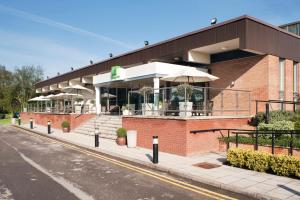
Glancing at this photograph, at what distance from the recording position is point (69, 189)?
7.55 m

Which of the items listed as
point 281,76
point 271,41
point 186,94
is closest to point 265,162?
point 186,94

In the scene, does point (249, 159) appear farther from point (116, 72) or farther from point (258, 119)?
point (116, 72)

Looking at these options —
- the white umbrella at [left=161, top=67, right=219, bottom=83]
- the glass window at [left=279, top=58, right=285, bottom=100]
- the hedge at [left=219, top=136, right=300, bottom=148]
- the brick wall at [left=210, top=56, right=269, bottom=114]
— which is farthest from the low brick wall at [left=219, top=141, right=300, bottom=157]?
the glass window at [left=279, top=58, right=285, bottom=100]

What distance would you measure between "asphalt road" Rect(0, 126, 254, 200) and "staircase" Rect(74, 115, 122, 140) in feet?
24.3

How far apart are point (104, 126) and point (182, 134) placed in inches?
400

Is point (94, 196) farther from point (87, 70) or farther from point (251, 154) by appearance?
point (87, 70)

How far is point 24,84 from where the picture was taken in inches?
2601

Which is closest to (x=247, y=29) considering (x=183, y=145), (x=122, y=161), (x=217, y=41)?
(x=217, y=41)

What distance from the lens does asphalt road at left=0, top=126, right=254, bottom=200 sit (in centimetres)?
704

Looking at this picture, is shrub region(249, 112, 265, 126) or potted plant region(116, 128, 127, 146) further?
potted plant region(116, 128, 127, 146)

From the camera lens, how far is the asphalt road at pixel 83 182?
7.04m

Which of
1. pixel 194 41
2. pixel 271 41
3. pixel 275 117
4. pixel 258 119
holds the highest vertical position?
pixel 194 41

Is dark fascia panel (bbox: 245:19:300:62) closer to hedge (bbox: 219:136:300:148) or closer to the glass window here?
the glass window

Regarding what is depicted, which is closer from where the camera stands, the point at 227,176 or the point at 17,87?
the point at 227,176
